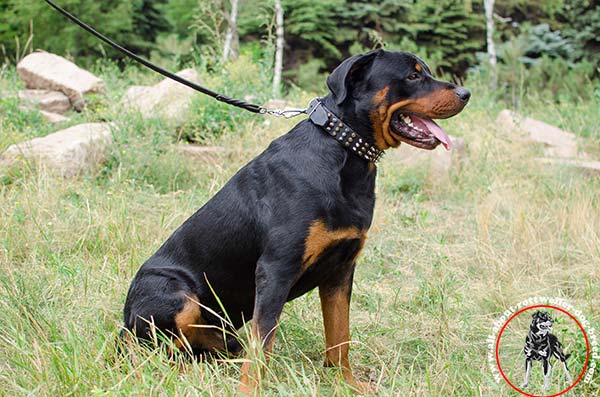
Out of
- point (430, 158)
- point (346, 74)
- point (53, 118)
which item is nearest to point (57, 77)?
point (53, 118)

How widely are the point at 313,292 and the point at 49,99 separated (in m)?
7.19

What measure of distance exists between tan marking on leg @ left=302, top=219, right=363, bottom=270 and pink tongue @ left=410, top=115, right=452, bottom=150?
593 millimetres

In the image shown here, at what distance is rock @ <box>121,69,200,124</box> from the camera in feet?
25.9

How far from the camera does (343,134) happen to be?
3.01 m

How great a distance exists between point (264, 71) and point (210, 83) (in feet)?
2.43

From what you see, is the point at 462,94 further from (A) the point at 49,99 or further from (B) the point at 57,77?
(B) the point at 57,77

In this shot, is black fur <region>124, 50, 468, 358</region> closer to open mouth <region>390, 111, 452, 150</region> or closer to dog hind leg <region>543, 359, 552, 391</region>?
open mouth <region>390, 111, 452, 150</region>

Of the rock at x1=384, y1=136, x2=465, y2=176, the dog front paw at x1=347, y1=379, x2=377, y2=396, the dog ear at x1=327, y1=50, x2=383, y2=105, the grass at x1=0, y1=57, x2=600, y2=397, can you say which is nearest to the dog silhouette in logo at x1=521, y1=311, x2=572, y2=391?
the grass at x1=0, y1=57, x2=600, y2=397

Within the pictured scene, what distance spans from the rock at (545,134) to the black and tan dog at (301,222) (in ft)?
17.7

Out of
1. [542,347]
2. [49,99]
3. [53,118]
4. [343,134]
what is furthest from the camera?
[49,99]

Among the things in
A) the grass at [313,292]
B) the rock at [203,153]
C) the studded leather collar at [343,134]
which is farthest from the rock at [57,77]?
the studded leather collar at [343,134]

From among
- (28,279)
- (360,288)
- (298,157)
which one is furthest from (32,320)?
(360,288)

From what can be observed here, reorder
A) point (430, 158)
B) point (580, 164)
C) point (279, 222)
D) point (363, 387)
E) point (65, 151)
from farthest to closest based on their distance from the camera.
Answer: point (430, 158), point (580, 164), point (65, 151), point (363, 387), point (279, 222)

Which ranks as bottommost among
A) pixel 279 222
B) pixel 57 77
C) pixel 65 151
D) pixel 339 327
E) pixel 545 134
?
pixel 57 77
